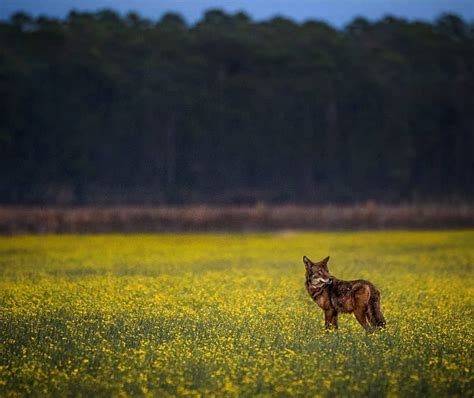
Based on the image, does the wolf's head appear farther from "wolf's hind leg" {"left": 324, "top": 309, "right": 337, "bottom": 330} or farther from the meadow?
the meadow

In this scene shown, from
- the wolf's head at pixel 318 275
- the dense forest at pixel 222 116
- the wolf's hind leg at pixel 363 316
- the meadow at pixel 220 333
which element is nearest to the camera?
the meadow at pixel 220 333

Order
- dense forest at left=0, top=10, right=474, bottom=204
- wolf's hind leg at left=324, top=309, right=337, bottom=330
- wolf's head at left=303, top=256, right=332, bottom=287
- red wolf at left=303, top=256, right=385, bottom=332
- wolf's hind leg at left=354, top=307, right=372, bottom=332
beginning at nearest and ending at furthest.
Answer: red wolf at left=303, top=256, right=385, bottom=332, wolf's hind leg at left=354, top=307, right=372, bottom=332, wolf's head at left=303, top=256, right=332, bottom=287, wolf's hind leg at left=324, top=309, right=337, bottom=330, dense forest at left=0, top=10, right=474, bottom=204

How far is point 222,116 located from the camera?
7644 cm

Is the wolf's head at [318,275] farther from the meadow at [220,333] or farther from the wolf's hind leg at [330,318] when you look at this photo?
the meadow at [220,333]

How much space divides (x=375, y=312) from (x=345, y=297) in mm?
477

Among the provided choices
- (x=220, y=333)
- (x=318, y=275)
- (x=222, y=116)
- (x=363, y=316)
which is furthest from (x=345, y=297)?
(x=222, y=116)

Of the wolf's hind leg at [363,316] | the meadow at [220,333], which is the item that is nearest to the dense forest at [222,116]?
the meadow at [220,333]

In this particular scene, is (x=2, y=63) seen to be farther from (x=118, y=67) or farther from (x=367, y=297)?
(x=367, y=297)

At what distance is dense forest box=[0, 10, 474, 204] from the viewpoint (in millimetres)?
72125

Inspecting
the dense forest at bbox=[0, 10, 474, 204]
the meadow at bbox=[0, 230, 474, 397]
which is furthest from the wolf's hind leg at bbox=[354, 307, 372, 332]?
the dense forest at bbox=[0, 10, 474, 204]

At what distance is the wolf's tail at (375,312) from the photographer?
11.1 metres

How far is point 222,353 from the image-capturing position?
1050cm

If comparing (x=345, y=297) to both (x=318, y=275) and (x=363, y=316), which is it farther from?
(x=318, y=275)

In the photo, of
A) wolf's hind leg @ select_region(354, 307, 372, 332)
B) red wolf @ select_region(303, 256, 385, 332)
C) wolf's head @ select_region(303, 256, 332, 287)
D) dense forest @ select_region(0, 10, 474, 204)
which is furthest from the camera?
dense forest @ select_region(0, 10, 474, 204)
